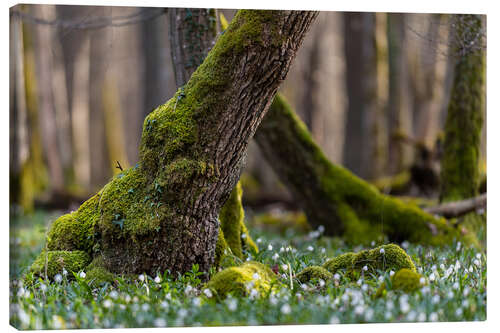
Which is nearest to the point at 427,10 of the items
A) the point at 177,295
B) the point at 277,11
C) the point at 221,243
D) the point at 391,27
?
the point at 277,11

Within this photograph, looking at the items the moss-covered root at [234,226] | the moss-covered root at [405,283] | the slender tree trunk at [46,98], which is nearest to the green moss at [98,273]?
the moss-covered root at [234,226]

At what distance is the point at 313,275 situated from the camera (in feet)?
16.2

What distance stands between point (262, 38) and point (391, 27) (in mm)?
10851

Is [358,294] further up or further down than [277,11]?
further down

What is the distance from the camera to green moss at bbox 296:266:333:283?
4926 millimetres

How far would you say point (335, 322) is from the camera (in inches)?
164

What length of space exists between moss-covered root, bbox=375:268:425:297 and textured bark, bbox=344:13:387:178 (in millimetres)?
8809

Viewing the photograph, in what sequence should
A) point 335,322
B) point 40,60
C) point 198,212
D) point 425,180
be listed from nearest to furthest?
point 335,322 → point 198,212 → point 425,180 → point 40,60

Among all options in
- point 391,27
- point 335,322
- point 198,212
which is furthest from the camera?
point 391,27

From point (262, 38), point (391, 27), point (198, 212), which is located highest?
point (391, 27)

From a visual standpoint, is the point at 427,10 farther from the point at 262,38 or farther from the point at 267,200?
the point at 267,200

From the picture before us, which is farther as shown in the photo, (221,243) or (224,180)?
(221,243)

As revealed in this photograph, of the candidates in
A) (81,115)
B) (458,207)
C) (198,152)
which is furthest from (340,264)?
(81,115)

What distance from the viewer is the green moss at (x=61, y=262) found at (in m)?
5.18
